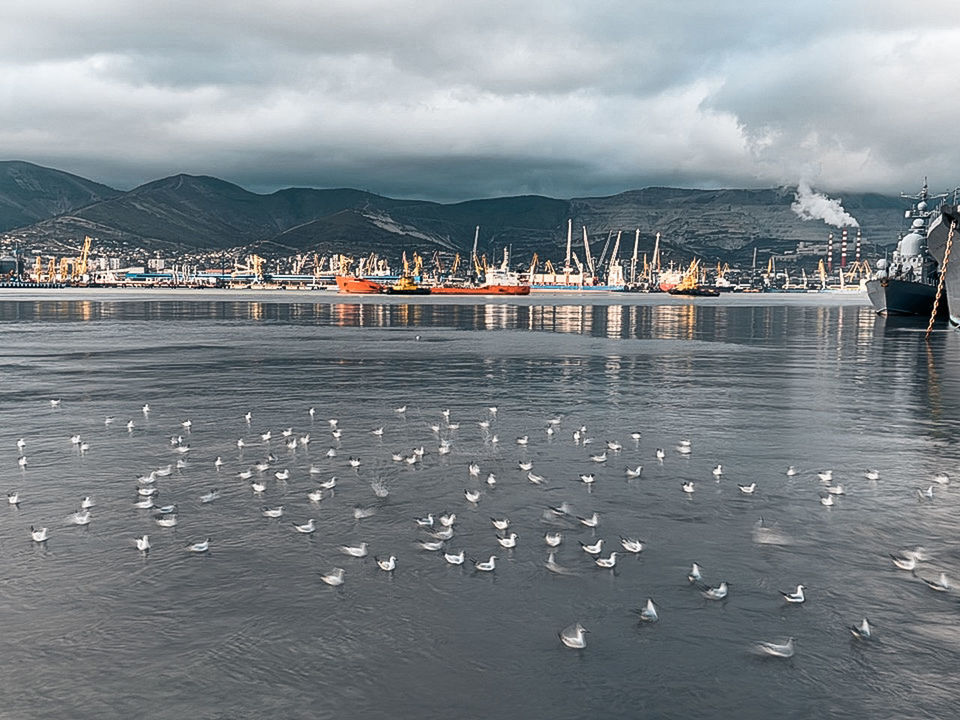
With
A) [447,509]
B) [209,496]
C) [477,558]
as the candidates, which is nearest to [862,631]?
[477,558]

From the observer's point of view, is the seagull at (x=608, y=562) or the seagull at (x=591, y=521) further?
the seagull at (x=591, y=521)

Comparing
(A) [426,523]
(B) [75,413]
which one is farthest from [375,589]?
(B) [75,413]

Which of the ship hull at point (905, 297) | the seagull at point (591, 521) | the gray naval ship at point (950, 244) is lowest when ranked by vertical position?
the seagull at point (591, 521)

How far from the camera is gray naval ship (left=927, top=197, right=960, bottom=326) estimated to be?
6781 centimetres

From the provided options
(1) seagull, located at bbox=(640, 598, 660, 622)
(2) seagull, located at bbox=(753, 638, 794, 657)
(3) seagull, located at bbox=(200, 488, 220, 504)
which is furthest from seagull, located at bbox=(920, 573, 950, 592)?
(3) seagull, located at bbox=(200, 488, 220, 504)

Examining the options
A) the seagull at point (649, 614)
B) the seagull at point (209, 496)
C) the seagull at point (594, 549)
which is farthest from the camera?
the seagull at point (209, 496)

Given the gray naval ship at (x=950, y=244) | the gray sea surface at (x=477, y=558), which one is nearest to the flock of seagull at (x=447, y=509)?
the gray sea surface at (x=477, y=558)

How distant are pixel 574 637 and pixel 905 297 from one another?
4962 inches

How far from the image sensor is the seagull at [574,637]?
14062 mm

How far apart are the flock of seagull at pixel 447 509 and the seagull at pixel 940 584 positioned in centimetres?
2

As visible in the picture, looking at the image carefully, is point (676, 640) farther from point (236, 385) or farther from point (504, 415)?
point (236, 385)

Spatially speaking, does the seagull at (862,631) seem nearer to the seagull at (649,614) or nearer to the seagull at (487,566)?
the seagull at (649,614)

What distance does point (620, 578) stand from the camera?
17109 millimetres

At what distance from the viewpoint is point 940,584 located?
54.2 ft
